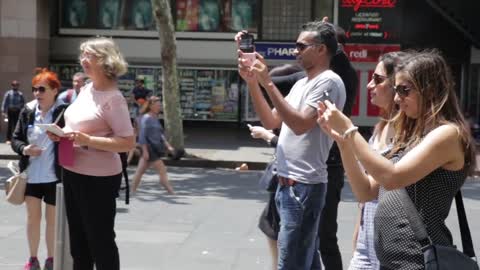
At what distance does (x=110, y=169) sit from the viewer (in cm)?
524

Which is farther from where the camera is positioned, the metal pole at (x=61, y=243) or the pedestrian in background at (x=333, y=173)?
the metal pole at (x=61, y=243)

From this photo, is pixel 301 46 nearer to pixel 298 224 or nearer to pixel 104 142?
pixel 298 224

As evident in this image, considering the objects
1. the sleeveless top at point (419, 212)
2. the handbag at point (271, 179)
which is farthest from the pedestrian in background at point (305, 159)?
the sleeveless top at point (419, 212)

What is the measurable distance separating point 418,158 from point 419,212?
0.23 metres

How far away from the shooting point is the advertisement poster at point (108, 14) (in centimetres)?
2592

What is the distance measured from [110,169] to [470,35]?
2076 centimetres

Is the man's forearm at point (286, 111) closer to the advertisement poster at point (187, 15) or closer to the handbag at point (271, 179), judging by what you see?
the handbag at point (271, 179)

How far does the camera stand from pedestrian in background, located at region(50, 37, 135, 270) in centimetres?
516

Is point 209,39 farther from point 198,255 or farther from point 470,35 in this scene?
point 198,255

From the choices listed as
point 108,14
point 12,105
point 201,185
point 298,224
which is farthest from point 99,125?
point 108,14

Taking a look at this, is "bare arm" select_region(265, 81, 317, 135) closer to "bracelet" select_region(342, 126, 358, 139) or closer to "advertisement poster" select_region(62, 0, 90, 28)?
"bracelet" select_region(342, 126, 358, 139)

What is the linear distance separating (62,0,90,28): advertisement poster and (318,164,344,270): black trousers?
21536 millimetres

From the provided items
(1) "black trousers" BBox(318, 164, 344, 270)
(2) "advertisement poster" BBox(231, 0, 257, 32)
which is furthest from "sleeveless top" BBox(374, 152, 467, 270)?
(2) "advertisement poster" BBox(231, 0, 257, 32)

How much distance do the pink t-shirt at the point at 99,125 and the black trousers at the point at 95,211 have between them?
0.06 m
